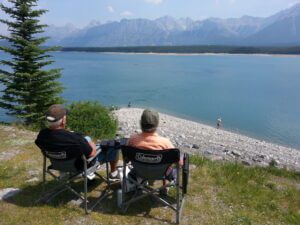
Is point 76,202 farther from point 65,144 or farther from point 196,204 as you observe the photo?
point 196,204

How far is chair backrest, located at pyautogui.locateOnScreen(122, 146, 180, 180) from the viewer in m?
4.55

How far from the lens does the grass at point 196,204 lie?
491 centimetres

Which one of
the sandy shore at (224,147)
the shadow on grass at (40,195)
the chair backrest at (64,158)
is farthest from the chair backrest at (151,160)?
the sandy shore at (224,147)

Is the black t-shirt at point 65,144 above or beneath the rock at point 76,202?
above

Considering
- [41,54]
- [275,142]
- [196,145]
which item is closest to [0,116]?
Answer: [41,54]

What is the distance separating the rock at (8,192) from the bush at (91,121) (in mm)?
7689

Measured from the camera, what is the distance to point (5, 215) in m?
4.93

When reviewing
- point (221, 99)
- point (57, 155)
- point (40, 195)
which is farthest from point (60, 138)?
point (221, 99)

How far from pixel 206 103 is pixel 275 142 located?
57.5 ft

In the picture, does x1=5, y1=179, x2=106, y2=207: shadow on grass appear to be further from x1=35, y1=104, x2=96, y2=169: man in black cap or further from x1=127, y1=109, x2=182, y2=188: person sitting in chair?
x1=127, y1=109, x2=182, y2=188: person sitting in chair

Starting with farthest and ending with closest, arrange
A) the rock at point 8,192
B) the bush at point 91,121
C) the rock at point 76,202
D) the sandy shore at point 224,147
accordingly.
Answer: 1. the sandy shore at point 224,147
2. the bush at point 91,121
3. the rock at point 8,192
4. the rock at point 76,202

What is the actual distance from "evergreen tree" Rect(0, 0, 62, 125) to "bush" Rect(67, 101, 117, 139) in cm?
197

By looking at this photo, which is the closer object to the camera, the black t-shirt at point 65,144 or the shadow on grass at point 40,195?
the black t-shirt at point 65,144

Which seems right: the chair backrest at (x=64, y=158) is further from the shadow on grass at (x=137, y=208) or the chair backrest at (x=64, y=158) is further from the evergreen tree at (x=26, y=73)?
the evergreen tree at (x=26, y=73)
